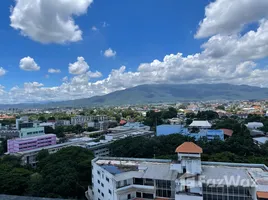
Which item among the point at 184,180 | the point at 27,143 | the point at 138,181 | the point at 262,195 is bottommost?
the point at 27,143

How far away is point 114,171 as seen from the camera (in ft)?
44.9

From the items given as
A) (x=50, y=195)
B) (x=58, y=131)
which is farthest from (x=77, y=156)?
(x=58, y=131)

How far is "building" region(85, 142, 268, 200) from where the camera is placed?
1152cm

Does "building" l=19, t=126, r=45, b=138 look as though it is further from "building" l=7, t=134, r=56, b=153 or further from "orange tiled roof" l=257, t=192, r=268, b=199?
"orange tiled roof" l=257, t=192, r=268, b=199

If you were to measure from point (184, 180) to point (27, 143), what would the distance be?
32307 millimetres

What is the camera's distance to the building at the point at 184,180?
11.5 m

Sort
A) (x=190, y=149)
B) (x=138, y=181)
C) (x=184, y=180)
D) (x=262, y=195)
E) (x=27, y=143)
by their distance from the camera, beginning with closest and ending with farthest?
1. (x=262, y=195)
2. (x=184, y=180)
3. (x=190, y=149)
4. (x=138, y=181)
5. (x=27, y=143)

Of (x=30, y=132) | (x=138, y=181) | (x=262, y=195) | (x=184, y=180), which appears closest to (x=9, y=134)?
(x=30, y=132)

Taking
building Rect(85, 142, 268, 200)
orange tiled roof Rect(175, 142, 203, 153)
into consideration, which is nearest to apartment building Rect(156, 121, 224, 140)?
building Rect(85, 142, 268, 200)

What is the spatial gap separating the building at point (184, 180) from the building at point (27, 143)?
25230mm

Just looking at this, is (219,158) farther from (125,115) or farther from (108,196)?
(125,115)

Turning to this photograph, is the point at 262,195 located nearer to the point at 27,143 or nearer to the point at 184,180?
the point at 184,180

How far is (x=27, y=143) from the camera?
118 feet

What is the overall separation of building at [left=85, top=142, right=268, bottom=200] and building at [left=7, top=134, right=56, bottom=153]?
82.8 feet
